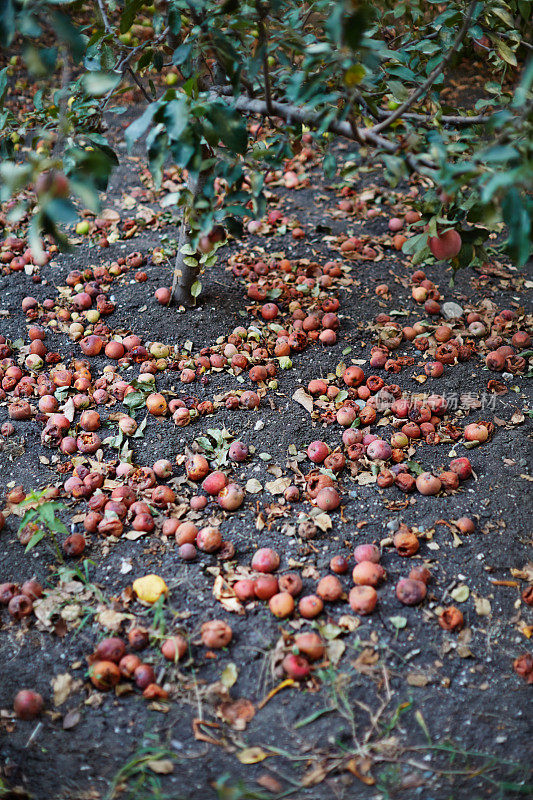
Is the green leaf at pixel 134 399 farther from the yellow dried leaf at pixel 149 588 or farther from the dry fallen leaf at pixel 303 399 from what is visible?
the yellow dried leaf at pixel 149 588

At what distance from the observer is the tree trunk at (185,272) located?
277cm

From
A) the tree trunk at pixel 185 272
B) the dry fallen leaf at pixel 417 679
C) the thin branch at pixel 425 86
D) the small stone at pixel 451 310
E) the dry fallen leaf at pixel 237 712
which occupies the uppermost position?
the thin branch at pixel 425 86

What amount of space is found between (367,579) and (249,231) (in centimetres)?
244

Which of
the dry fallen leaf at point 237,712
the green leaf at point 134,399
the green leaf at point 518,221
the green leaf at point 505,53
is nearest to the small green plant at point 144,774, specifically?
the dry fallen leaf at point 237,712

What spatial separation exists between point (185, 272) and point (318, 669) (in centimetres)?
197

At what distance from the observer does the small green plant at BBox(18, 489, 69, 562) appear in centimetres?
197

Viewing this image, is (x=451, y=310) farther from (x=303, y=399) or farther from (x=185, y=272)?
(x=185, y=272)

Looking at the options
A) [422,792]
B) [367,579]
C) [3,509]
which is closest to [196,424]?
[3,509]

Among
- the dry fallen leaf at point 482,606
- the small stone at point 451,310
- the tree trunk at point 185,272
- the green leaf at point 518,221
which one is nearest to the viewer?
the green leaf at point 518,221

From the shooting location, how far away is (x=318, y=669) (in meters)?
1.77

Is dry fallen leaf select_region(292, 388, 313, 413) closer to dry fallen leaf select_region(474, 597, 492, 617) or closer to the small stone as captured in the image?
the small stone

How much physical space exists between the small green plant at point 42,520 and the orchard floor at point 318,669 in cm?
8

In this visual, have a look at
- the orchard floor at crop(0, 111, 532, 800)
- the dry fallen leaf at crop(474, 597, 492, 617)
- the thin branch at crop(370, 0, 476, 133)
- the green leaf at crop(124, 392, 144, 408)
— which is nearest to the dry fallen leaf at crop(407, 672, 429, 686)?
the orchard floor at crop(0, 111, 532, 800)

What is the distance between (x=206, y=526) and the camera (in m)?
2.19
